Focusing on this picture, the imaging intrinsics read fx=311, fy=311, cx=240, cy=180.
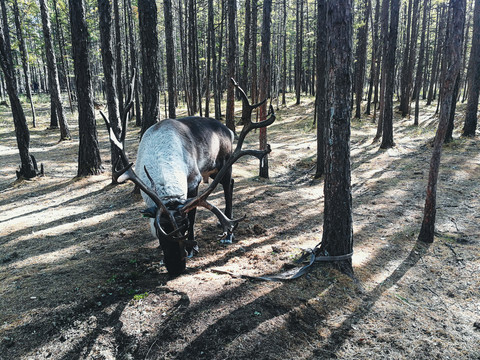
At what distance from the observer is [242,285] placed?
429 centimetres

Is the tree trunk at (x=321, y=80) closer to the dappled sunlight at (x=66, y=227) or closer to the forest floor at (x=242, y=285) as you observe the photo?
the forest floor at (x=242, y=285)

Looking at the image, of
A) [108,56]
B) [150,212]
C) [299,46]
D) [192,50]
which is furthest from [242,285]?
[299,46]

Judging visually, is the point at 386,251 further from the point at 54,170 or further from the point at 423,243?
the point at 54,170

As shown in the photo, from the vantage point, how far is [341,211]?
4719 millimetres

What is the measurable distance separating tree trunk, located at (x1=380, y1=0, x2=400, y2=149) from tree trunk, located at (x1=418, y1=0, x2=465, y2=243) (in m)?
9.27

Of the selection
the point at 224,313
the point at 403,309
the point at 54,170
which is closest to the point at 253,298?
the point at 224,313

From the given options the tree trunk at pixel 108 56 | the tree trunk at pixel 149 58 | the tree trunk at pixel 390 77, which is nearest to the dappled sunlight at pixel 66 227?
the tree trunk at pixel 108 56

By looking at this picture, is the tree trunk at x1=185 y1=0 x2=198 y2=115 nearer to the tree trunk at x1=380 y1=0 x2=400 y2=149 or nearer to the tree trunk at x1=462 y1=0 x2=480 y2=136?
the tree trunk at x1=380 y1=0 x2=400 y2=149

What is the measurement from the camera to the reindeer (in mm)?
4027

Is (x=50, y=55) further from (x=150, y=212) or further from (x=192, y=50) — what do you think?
(x=150, y=212)

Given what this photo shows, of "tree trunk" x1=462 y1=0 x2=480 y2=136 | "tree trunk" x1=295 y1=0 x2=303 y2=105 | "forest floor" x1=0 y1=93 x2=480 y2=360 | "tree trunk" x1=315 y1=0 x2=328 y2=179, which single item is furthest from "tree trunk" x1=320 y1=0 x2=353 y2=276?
"tree trunk" x1=295 y1=0 x2=303 y2=105

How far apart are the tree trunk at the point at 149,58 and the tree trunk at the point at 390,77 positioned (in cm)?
1152

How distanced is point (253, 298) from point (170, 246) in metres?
1.27

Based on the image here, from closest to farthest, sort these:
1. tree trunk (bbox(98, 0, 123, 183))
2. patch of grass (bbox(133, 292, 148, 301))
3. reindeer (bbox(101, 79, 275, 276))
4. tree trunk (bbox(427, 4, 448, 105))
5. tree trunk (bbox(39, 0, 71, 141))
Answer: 1. patch of grass (bbox(133, 292, 148, 301))
2. reindeer (bbox(101, 79, 275, 276))
3. tree trunk (bbox(98, 0, 123, 183))
4. tree trunk (bbox(39, 0, 71, 141))
5. tree trunk (bbox(427, 4, 448, 105))
